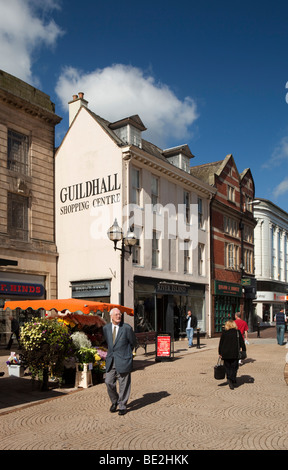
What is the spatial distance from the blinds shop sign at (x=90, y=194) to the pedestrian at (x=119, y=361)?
1466 centimetres

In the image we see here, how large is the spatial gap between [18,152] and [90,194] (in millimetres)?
4221

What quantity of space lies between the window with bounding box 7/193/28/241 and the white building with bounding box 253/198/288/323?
32552mm

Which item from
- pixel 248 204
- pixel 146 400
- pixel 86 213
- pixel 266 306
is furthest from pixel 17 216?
pixel 266 306

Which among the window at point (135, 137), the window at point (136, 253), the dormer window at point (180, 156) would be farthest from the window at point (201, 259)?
the window at point (135, 137)

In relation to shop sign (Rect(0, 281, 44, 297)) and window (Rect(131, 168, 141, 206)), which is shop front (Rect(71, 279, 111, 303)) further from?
window (Rect(131, 168, 141, 206))

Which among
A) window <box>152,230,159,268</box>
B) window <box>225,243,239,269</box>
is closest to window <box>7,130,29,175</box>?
window <box>152,230,159,268</box>

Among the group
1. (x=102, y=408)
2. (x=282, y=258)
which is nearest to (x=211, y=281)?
(x=102, y=408)

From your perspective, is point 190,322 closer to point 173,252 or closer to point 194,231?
point 173,252

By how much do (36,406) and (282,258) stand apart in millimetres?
53729

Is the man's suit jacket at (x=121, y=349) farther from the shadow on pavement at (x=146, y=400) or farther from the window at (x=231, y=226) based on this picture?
the window at (x=231, y=226)

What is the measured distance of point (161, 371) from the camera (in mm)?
14570

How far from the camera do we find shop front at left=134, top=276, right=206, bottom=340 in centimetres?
2389

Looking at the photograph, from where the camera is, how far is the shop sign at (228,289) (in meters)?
31.9

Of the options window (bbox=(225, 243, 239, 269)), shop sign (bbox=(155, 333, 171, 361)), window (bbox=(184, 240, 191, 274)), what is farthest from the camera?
window (bbox=(225, 243, 239, 269))
